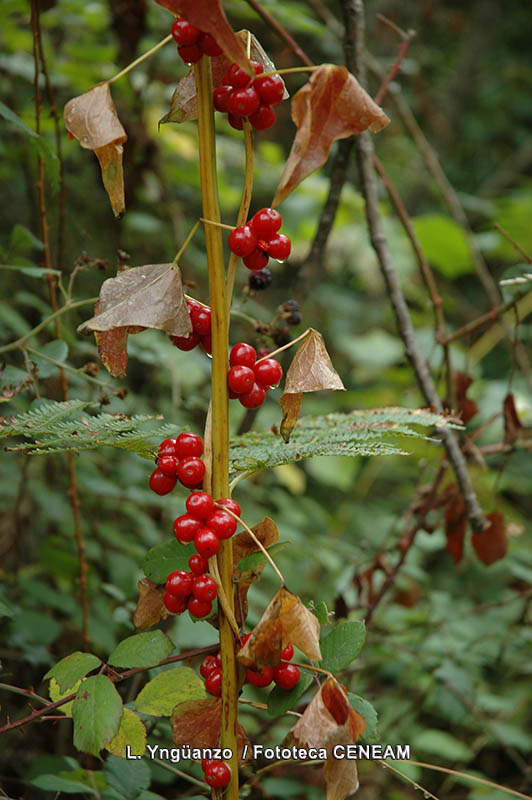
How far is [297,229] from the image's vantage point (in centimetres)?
285

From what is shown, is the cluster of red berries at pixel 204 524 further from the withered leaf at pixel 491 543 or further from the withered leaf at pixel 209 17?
the withered leaf at pixel 491 543

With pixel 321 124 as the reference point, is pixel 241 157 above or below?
below

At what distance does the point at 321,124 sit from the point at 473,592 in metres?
2.39

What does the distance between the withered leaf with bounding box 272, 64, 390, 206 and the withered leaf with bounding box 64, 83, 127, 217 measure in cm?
15

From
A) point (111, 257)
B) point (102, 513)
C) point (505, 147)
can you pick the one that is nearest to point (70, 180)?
point (111, 257)

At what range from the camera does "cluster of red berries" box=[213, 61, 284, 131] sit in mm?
569

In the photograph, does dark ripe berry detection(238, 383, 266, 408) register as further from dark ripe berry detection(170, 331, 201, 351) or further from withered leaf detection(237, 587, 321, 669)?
withered leaf detection(237, 587, 321, 669)

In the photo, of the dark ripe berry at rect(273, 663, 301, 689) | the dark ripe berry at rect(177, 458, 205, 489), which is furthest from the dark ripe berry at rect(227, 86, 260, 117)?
the dark ripe berry at rect(273, 663, 301, 689)

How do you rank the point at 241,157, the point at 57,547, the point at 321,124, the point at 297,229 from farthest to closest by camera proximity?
the point at 297,229 → the point at 241,157 → the point at 57,547 → the point at 321,124

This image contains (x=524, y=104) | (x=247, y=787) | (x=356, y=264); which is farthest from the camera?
(x=524, y=104)

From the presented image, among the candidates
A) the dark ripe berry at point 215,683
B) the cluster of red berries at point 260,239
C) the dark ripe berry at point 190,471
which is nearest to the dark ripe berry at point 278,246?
the cluster of red berries at point 260,239

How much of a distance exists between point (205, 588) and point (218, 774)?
18 cm

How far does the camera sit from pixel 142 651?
68 centimetres

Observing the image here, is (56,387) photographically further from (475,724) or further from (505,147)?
(505,147)
